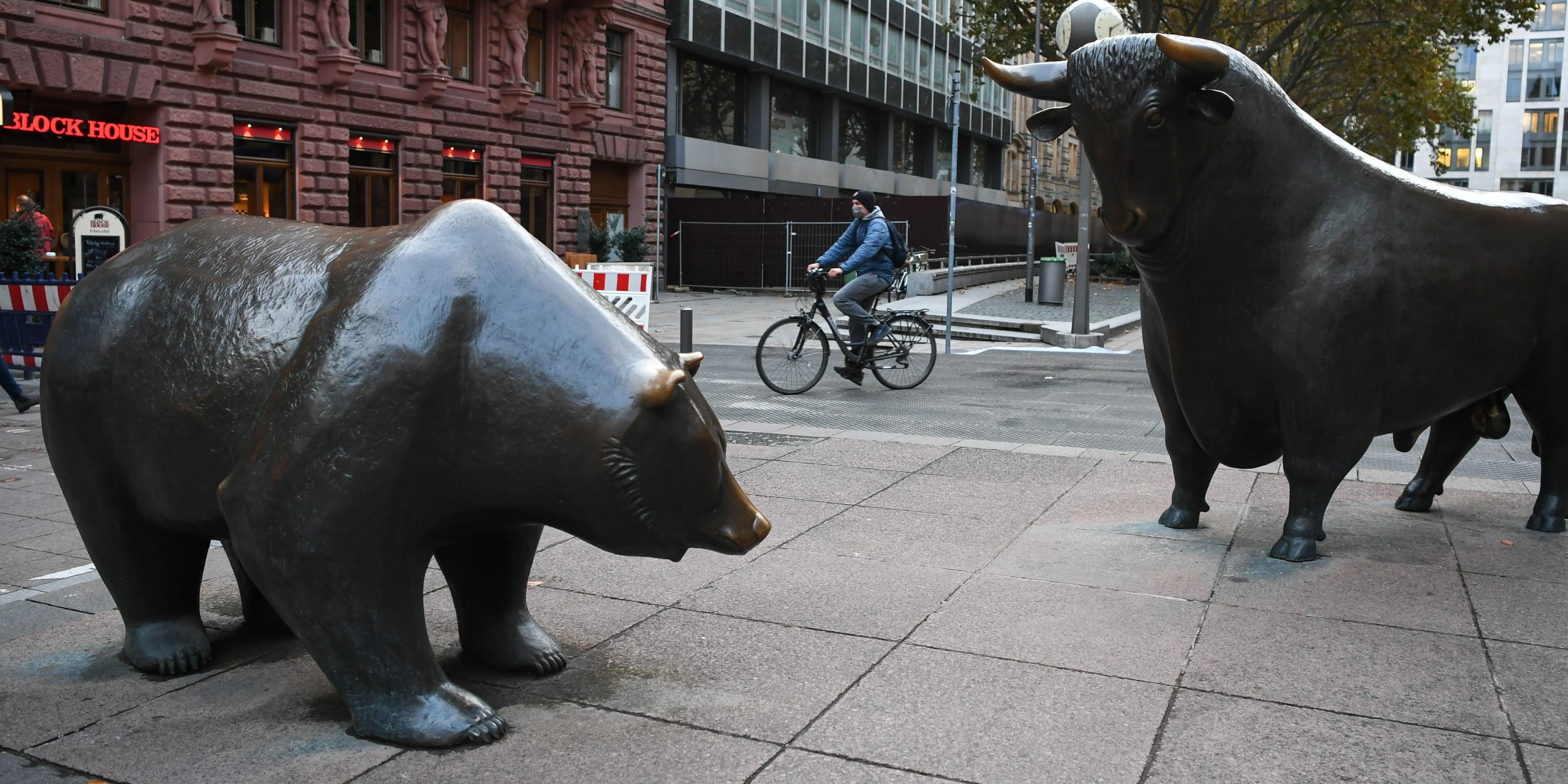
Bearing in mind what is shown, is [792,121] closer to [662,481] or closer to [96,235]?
[96,235]

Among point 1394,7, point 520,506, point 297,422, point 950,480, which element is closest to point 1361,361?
point 950,480

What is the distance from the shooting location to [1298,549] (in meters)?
5.54

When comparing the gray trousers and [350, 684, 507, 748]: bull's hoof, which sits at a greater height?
the gray trousers

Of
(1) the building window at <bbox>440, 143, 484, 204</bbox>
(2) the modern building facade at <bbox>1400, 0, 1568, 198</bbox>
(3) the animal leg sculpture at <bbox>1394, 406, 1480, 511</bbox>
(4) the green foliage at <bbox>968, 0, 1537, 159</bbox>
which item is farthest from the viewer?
(2) the modern building facade at <bbox>1400, 0, 1568, 198</bbox>

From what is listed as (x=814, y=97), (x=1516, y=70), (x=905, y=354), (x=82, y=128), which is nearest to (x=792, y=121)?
(x=814, y=97)

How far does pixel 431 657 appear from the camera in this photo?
135 inches

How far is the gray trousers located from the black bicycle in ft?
0.45

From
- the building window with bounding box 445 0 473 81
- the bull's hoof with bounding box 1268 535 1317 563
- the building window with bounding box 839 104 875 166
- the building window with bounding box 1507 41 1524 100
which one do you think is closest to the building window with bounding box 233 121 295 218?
the building window with bounding box 445 0 473 81

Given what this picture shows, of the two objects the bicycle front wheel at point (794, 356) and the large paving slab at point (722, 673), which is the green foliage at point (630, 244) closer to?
the bicycle front wheel at point (794, 356)

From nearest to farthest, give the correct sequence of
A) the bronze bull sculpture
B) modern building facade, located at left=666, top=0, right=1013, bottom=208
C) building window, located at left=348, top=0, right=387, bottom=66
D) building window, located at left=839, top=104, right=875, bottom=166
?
the bronze bull sculpture → building window, located at left=348, top=0, right=387, bottom=66 → modern building facade, located at left=666, top=0, right=1013, bottom=208 → building window, located at left=839, top=104, right=875, bottom=166

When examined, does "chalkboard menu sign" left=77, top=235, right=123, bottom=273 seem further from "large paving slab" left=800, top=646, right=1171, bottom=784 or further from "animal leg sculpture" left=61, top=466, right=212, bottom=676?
"large paving slab" left=800, top=646, right=1171, bottom=784

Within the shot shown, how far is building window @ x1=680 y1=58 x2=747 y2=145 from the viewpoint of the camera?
3569 cm

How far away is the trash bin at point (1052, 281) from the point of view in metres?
26.3

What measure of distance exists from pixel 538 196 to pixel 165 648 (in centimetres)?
2682
